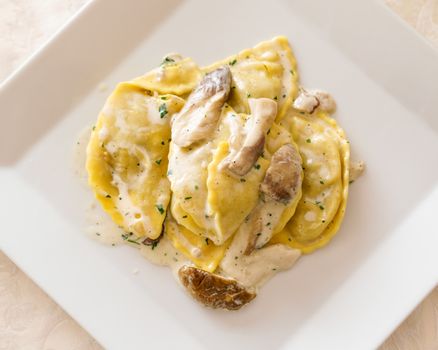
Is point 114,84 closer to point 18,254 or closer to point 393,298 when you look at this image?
point 18,254

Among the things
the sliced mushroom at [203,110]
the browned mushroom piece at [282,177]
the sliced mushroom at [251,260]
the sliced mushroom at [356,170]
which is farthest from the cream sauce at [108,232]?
the sliced mushroom at [356,170]

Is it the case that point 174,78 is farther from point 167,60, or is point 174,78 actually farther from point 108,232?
point 108,232

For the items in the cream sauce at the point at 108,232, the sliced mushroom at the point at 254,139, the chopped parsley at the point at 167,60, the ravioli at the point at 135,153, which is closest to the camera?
the sliced mushroom at the point at 254,139

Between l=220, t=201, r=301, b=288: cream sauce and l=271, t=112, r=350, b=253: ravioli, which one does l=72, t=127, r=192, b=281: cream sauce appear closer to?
l=220, t=201, r=301, b=288: cream sauce

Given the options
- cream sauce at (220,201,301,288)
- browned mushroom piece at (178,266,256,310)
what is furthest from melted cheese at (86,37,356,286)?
browned mushroom piece at (178,266,256,310)

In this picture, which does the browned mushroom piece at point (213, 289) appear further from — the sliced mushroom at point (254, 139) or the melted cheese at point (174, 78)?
the melted cheese at point (174, 78)

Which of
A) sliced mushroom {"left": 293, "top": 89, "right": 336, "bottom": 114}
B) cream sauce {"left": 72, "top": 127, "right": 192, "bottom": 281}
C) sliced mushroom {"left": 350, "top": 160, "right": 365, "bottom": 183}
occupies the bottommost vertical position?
cream sauce {"left": 72, "top": 127, "right": 192, "bottom": 281}
